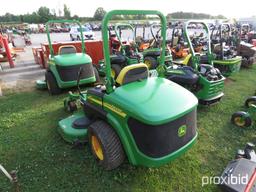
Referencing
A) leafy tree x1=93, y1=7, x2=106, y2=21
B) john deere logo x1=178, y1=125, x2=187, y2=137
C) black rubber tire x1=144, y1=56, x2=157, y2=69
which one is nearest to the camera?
john deere logo x1=178, y1=125, x2=187, y2=137

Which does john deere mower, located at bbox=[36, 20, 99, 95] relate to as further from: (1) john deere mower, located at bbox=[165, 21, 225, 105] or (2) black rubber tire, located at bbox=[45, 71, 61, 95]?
(1) john deere mower, located at bbox=[165, 21, 225, 105]

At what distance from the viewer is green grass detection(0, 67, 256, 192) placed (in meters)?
2.42

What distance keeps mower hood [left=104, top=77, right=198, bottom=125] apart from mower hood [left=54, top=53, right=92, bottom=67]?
282 cm

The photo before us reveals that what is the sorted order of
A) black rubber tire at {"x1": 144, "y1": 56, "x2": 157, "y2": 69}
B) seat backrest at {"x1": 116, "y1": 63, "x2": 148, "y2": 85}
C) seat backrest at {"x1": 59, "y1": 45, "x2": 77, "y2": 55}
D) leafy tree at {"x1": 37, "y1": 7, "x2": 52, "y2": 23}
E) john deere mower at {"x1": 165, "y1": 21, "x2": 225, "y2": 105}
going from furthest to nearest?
leafy tree at {"x1": 37, "y1": 7, "x2": 52, "y2": 23}, black rubber tire at {"x1": 144, "y1": 56, "x2": 157, "y2": 69}, seat backrest at {"x1": 59, "y1": 45, "x2": 77, "y2": 55}, john deere mower at {"x1": 165, "y1": 21, "x2": 225, "y2": 105}, seat backrest at {"x1": 116, "y1": 63, "x2": 148, "y2": 85}

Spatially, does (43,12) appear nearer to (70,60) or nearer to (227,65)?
(70,60)

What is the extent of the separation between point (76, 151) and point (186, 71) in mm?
2702

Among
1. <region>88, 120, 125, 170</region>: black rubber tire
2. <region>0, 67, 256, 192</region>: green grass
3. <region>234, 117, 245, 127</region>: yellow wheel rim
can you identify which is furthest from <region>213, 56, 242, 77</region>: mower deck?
<region>88, 120, 125, 170</region>: black rubber tire

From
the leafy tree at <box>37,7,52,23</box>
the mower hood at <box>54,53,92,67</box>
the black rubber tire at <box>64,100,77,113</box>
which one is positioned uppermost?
the leafy tree at <box>37,7,52,23</box>

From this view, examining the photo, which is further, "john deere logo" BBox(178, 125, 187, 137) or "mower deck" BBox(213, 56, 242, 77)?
"mower deck" BBox(213, 56, 242, 77)

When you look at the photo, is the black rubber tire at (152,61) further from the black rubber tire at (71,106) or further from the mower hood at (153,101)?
the mower hood at (153,101)

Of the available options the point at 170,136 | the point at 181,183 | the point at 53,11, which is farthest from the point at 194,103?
the point at 53,11

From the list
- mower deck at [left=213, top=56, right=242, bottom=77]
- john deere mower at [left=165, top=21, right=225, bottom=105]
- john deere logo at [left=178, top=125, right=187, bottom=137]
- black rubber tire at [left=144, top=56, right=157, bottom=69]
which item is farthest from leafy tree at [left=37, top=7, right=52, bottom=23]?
john deere logo at [left=178, top=125, right=187, bottom=137]

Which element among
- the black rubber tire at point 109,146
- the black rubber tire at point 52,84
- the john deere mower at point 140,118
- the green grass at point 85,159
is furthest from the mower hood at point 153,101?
the black rubber tire at point 52,84

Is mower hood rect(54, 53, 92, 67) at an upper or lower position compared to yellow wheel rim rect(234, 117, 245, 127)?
upper
